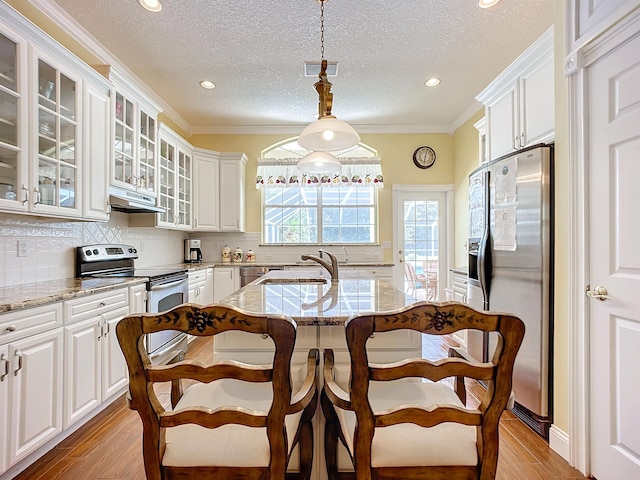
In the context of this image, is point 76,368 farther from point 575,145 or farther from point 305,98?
point 305,98

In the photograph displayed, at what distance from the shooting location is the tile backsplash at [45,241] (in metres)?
2.15

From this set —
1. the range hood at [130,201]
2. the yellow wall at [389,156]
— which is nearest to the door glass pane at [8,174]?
the range hood at [130,201]

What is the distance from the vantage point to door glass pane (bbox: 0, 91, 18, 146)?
1853 mm

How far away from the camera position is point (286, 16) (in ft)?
8.42

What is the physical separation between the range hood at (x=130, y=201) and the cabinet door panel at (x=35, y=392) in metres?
1.26

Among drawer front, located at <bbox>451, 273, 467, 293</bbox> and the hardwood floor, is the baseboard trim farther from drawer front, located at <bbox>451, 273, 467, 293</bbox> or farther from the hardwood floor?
drawer front, located at <bbox>451, 273, 467, 293</bbox>

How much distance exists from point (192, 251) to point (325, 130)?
3.59 m

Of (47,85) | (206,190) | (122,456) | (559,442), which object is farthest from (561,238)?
(206,190)

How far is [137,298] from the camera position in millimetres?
2605

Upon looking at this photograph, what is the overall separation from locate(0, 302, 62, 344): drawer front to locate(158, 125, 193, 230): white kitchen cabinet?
1965 millimetres

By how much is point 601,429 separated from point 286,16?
320cm

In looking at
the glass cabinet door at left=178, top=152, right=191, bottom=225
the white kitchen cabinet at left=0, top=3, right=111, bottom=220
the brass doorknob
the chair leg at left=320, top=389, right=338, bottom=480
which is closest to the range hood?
the white kitchen cabinet at left=0, top=3, right=111, bottom=220

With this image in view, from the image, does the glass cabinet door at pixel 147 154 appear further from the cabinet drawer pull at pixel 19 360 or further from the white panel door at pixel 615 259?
the white panel door at pixel 615 259

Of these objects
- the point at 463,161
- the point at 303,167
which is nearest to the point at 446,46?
the point at 303,167
